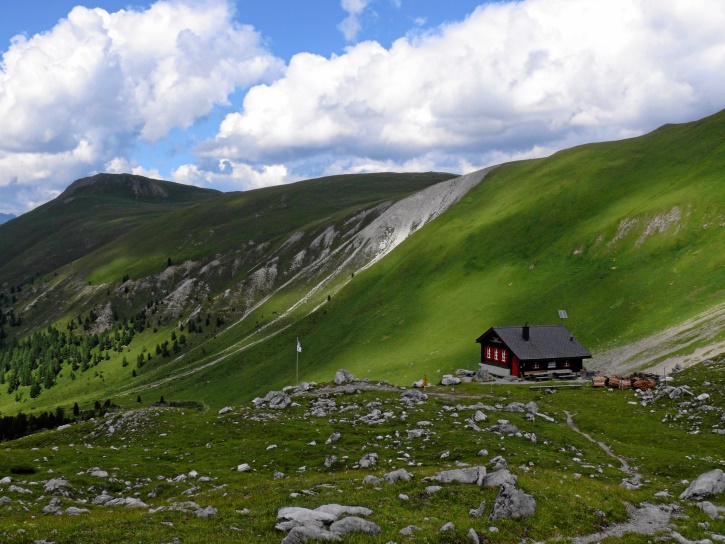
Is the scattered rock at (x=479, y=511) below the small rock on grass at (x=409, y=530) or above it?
below

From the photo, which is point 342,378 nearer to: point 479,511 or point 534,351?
point 534,351

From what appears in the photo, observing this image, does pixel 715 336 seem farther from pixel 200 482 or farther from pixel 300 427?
pixel 200 482

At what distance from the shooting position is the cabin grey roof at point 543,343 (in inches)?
3223

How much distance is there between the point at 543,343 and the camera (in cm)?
8444

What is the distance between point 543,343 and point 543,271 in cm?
4273

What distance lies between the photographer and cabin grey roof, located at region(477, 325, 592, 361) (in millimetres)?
81875

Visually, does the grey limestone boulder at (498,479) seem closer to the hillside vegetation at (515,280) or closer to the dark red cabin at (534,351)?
the dark red cabin at (534,351)

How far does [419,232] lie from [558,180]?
49188 millimetres

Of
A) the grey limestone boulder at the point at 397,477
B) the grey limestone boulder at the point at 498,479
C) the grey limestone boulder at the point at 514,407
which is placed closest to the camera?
the grey limestone boulder at the point at 498,479

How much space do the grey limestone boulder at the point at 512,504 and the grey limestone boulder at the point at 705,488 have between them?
10.3 m

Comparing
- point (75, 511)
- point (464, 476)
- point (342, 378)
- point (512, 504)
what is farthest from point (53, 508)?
point (342, 378)

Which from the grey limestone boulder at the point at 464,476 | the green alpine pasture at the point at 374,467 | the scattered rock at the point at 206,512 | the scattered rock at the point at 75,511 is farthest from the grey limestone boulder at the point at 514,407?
the scattered rock at the point at 75,511

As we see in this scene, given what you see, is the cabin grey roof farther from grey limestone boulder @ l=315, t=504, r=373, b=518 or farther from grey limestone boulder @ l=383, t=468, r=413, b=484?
grey limestone boulder @ l=315, t=504, r=373, b=518

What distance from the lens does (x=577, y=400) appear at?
6012 centimetres
